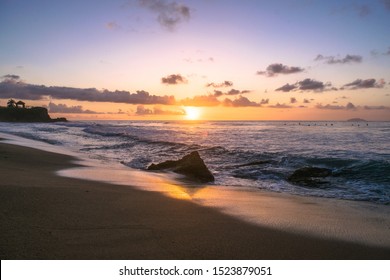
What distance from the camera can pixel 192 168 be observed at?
14.5 metres

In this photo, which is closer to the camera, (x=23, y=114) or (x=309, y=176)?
(x=309, y=176)

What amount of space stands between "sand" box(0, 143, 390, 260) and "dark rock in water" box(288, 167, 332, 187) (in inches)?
299

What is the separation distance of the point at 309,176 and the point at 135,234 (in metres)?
11.4

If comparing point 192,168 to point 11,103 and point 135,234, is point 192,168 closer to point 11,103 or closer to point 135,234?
point 135,234

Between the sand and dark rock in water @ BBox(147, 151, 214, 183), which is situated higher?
the sand

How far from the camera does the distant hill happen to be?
440 feet

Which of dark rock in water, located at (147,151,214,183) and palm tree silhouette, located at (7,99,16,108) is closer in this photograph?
dark rock in water, located at (147,151,214,183)

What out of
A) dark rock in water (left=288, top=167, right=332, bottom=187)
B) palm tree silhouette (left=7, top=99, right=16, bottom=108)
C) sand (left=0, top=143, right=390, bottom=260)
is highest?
palm tree silhouette (left=7, top=99, right=16, bottom=108)

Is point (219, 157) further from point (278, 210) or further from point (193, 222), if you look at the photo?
point (193, 222)

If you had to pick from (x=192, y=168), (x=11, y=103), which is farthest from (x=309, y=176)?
(x=11, y=103)

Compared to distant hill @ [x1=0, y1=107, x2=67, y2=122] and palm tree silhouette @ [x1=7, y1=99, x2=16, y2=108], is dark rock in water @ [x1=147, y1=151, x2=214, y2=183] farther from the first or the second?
palm tree silhouette @ [x1=7, y1=99, x2=16, y2=108]

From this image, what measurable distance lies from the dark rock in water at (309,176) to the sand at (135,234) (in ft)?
24.9

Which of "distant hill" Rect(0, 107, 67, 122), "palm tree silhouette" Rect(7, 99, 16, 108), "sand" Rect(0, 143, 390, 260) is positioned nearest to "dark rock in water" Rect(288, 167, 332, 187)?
"sand" Rect(0, 143, 390, 260)

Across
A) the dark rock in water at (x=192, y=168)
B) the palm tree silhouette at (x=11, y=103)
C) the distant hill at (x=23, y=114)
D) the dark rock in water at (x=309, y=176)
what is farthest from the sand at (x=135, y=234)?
the palm tree silhouette at (x=11, y=103)
